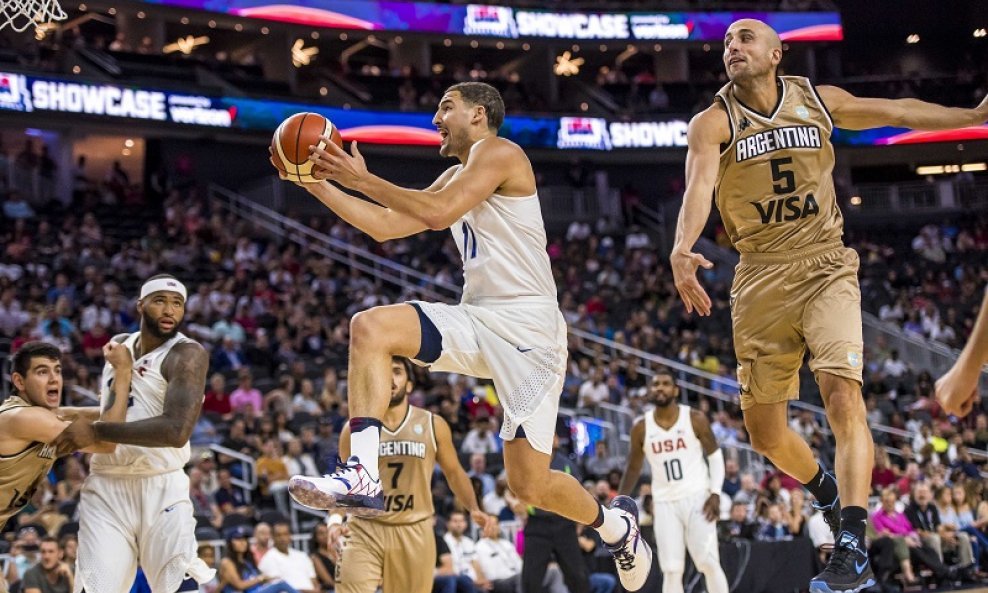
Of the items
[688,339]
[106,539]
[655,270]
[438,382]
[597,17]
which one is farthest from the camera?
[597,17]

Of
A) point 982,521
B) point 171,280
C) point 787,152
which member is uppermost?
point 787,152

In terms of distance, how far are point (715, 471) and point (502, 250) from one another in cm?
540

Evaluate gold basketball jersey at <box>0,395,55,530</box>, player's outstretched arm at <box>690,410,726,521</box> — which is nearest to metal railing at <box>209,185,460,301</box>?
player's outstretched arm at <box>690,410,726,521</box>

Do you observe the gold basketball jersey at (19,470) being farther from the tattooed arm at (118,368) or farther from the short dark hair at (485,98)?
the short dark hair at (485,98)

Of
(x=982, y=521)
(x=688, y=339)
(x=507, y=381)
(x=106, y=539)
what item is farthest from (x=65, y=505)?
(x=688, y=339)

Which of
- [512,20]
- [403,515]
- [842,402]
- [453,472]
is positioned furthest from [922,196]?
[842,402]

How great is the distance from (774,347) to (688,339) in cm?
1663

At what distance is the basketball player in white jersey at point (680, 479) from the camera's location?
11.0 meters

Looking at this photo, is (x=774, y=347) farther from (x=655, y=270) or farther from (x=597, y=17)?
(x=597, y=17)

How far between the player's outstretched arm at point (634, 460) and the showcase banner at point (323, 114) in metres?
12.1

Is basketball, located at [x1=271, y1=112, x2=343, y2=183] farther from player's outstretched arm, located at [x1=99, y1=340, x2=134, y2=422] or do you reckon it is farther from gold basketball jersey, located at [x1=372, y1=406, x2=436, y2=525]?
gold basketball jersey, located at [x1=372, y1=406, x2=436, y2=525]

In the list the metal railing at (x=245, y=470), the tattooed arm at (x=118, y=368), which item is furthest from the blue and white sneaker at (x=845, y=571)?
the metal railing at (x=245, y=470)

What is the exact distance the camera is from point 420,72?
113ft

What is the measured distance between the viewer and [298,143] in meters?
5.73
